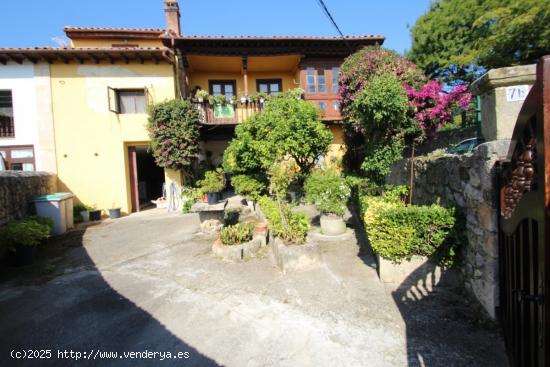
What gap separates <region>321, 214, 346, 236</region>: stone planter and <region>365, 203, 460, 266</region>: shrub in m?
2.75

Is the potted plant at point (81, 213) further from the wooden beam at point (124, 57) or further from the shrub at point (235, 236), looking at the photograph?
the shrub at point (235, 236)

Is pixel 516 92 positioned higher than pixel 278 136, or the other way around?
pixel 278 136

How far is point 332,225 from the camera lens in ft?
23.1

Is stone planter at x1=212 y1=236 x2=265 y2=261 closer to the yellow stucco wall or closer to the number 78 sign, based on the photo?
the number 78 sign

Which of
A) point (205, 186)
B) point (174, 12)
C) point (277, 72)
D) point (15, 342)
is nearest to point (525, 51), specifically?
point (277, 72)

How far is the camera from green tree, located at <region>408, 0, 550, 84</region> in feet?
37.2

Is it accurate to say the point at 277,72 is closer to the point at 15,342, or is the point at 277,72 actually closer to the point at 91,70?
the point at 91,70

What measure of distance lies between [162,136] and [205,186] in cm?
319

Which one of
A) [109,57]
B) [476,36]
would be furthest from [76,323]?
[476,36]

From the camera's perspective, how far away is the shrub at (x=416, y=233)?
3855mm

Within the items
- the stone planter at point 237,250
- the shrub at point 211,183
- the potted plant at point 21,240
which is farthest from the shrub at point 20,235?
the shrub at point 211,183

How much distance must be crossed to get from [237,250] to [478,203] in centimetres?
422

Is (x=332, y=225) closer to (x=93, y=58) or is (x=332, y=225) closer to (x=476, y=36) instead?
(x=93, y=58)

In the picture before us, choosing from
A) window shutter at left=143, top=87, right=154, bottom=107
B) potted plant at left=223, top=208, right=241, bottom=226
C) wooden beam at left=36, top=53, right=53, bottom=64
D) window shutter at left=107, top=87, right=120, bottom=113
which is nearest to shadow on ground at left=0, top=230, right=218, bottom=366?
potted plant at left=223, top=208, right=241, bottom=226
